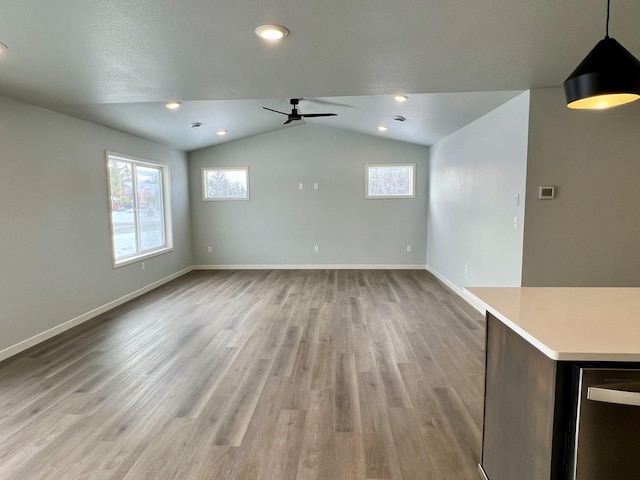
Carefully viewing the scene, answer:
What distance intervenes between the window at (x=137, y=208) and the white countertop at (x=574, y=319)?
16.3ft

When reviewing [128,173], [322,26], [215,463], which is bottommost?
[215,463]

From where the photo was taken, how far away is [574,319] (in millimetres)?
1415

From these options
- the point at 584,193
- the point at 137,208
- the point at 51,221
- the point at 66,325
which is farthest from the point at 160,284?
the point at 584,193

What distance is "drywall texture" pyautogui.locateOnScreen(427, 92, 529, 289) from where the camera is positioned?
11.9 feet

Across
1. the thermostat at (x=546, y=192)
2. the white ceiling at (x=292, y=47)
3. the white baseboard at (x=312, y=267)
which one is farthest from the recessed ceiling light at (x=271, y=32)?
the white baseboard at (x=312, y=267)

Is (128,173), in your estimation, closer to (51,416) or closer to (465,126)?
(51,416)

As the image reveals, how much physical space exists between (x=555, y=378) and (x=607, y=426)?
0.20 metres

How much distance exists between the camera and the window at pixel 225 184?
7.59 metres

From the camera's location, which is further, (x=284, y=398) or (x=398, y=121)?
(x=398, y=121)

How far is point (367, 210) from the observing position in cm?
745

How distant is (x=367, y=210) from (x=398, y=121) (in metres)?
2.25

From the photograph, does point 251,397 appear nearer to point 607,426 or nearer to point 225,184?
point 607,426

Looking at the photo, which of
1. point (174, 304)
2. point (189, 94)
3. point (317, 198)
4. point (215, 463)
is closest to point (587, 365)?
Answer: point (215, 463)

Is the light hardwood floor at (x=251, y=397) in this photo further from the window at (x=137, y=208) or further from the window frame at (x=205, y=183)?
Result: the window frame at (x=205, y=183)
